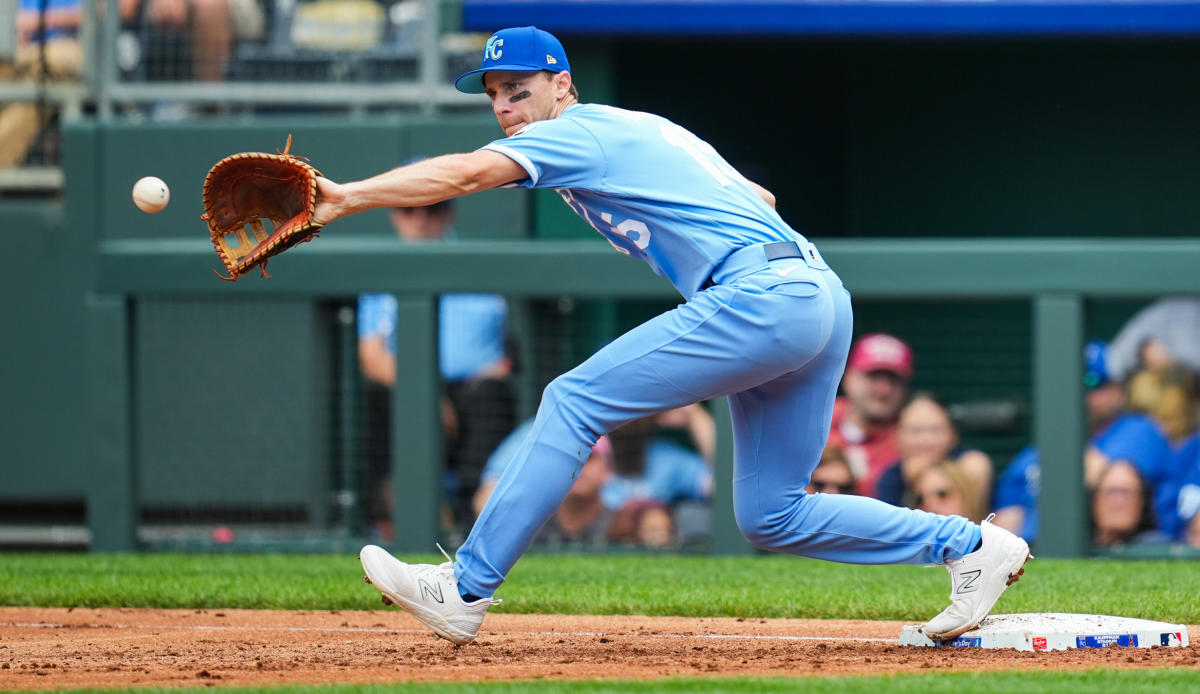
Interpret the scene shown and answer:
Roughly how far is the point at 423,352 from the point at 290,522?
125 cm

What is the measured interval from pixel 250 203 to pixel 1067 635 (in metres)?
2.42

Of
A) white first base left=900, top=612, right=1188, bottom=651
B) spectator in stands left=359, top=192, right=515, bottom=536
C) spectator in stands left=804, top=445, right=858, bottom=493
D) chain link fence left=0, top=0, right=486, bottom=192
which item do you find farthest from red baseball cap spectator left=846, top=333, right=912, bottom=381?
white first base left=900, top=612, right=1188, bottom=651

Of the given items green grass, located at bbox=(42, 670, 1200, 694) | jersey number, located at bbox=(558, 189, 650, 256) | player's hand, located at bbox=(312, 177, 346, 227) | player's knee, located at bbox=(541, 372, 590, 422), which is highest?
player's hand, located at bbox=(312, 177, 346, 227)

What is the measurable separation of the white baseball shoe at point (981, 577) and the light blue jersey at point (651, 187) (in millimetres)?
986

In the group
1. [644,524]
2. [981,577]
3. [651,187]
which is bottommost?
[644,524]

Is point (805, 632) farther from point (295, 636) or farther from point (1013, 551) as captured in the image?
point (295, 636)

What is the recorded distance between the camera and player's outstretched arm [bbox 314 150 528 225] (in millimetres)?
3820

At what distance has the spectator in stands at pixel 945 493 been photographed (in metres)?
7.44

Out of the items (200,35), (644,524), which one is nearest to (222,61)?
(200,35)

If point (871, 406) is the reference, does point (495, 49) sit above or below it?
above

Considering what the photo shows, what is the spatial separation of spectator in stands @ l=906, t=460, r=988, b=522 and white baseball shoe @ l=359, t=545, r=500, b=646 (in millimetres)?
3781

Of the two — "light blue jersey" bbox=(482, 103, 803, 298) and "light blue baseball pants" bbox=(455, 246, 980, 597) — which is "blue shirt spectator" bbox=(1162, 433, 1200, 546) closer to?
"light blue baseball pants" bbox=(455, 246, 980, 597)

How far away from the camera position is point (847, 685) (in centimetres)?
359

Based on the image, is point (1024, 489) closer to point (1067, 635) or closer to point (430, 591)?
point (1067, 635)
